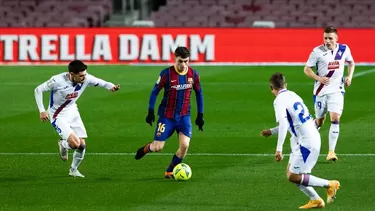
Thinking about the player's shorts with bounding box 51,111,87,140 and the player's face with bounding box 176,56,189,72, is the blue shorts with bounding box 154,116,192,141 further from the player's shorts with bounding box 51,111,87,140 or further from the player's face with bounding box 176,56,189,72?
the player's shorts with bounding box 51,111,87,140

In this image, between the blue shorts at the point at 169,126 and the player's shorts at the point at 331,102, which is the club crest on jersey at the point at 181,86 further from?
the player's shorts at the point at 331,102

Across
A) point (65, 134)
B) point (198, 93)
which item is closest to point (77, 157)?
point (65, 134)

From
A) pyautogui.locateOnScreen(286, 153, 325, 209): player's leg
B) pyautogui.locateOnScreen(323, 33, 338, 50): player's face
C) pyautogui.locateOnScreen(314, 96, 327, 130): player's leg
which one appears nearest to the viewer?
pyautogui.locateOnScreen(286, 153, 325, 209): player's leg

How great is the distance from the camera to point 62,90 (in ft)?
45.8

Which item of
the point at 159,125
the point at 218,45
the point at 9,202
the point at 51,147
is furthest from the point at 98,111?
the point at 218,45

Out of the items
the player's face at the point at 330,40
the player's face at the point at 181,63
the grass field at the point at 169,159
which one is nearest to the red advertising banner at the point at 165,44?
the grass field at the point at 169,159

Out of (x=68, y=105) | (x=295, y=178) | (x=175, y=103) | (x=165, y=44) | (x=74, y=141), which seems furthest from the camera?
(x=165, y=44)

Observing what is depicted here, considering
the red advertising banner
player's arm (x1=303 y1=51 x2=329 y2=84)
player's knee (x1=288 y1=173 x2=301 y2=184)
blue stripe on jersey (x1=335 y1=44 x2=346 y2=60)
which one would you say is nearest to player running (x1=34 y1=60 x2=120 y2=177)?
player's arm (x1=303 y1=51 x2=329 y2=84)

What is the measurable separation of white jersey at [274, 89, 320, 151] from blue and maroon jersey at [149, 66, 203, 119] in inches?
100

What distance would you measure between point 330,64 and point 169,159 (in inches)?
119

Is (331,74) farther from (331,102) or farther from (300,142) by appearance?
(300,142)

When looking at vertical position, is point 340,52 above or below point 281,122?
below

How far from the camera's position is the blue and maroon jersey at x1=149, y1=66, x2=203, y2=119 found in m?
13.4

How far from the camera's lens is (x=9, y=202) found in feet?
39.5
